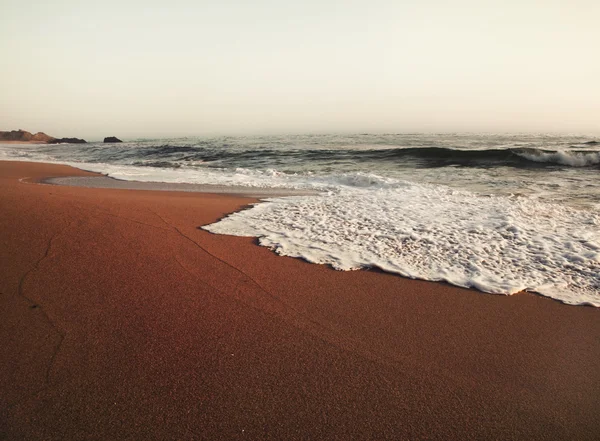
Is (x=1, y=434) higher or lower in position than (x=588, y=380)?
higher

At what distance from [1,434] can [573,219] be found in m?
7.39

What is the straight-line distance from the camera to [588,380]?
229 centimetres

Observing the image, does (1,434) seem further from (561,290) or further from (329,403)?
(561,290)

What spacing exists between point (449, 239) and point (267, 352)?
339cm

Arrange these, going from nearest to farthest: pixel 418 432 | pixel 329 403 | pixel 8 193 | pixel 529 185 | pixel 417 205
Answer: pixel 418 432, pixel 329 403, pixel 8 193, pixel 417 205, pixel 529 185

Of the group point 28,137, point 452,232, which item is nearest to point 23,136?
point 28,137

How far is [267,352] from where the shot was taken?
241 cm

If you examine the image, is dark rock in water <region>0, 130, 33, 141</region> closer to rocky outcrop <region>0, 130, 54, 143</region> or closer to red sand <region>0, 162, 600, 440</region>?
rocky outcrop <region>0, 130, 54, 143</region>

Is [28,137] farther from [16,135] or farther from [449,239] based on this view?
[449,239]

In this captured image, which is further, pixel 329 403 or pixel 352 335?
pixel 352 335

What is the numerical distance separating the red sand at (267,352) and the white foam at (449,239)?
1.17 feet

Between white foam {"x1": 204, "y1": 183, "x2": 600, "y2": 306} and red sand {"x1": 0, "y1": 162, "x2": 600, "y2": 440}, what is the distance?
357 millimetres

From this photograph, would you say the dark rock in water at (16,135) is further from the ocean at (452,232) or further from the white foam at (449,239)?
the white foam at (449,239)

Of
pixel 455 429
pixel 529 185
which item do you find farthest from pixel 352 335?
pixel 529 185
